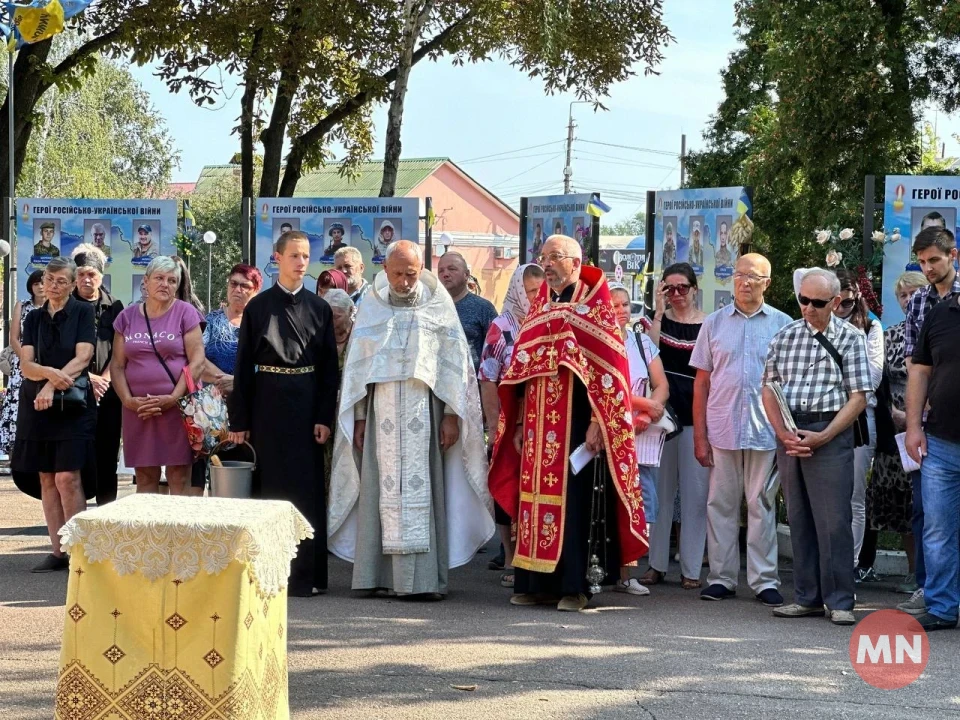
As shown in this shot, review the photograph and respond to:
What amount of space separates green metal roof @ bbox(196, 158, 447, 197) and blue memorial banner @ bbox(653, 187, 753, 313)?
45681mm

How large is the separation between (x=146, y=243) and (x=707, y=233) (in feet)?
18.1

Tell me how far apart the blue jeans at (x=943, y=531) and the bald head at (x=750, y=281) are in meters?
1.44

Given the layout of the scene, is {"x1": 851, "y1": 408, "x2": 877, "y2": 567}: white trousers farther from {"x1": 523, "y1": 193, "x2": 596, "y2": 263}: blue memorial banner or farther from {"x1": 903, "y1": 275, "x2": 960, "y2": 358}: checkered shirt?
{"x1": 523, "y1": 193, "x2": 596, "y2": 263}: blue memorial banner

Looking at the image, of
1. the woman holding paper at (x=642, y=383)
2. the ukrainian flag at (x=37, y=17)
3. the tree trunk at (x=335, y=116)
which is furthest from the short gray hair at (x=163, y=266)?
the tree trunk at (x=335, y=116)

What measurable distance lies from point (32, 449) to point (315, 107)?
11.5 meters

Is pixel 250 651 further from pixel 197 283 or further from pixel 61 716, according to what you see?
pixel 197 283

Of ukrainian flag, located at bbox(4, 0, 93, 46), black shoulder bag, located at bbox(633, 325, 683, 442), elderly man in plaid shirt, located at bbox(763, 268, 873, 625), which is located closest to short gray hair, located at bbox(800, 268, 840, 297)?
elderly man in plaid shirt, located at bbox(763, 268, 873, 625)

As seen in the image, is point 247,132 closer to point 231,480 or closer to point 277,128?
point 277,128

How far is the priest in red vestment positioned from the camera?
8.01 meters

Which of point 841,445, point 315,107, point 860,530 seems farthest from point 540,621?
point 315,107

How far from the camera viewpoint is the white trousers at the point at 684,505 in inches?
356

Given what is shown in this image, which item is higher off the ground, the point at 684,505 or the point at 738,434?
the point at 738,434

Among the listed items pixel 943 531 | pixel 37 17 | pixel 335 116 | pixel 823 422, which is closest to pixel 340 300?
pixel 823 422

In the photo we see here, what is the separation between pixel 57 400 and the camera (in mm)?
8883
